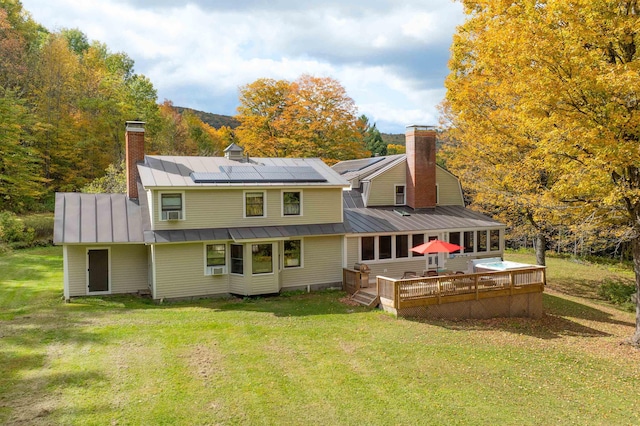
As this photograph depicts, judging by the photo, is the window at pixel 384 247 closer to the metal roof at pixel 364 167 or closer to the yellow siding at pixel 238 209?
the yellow siding at pixel 238 209

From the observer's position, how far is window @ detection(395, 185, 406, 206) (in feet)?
80.4

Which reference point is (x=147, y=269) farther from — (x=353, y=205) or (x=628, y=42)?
(x=628, y=42)

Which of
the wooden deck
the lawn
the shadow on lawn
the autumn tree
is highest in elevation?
the autumn tree

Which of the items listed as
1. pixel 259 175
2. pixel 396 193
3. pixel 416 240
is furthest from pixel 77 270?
pixel 396 193

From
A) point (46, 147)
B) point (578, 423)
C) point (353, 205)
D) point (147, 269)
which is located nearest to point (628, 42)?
point (578, 423)

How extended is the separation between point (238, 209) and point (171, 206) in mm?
2812

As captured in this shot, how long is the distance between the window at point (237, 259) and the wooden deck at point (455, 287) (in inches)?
206

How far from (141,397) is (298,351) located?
14.2ft

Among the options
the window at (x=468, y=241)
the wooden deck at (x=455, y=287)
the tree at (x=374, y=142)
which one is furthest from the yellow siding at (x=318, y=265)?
the tree at (x=374, y=142)

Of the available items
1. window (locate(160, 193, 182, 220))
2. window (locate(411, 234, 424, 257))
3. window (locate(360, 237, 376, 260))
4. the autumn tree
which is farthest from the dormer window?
the autumn tree

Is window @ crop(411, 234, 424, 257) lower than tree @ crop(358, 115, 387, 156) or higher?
lower

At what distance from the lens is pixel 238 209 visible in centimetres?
1881

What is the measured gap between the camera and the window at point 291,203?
19672mm

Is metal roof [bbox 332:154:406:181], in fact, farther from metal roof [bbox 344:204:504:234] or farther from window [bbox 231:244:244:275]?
window [bbox 231:244:244:275]
